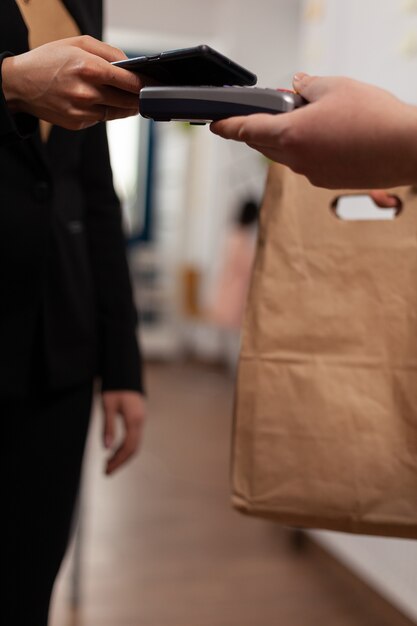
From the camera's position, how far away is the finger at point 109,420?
3.51 feet

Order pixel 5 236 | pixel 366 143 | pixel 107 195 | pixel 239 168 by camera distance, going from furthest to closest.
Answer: pixel 239 168, pixel 107 195, pixel 5 236, pixel 366 143

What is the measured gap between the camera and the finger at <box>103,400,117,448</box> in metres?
1.07

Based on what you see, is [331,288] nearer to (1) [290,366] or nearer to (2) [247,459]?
(1) [290,366]

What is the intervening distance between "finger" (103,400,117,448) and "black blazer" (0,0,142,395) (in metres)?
0.03

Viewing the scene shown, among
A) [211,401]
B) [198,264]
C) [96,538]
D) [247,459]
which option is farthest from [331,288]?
[198,264]

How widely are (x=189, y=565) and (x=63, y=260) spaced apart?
148 cm

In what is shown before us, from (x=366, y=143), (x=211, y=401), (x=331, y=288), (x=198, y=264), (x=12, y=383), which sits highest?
(x=366, y=143)

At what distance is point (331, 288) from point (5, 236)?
36 centimetres

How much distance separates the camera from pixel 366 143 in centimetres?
56

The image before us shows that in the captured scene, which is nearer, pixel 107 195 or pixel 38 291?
pixel 38 291

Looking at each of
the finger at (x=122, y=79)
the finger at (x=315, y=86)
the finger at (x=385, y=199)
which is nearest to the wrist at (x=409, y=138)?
the finger at (x=315, y=86)

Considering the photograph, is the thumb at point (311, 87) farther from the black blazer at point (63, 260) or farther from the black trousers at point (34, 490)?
the black trousers at point (34, 490)

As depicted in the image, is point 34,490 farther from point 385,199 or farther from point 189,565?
point 189,565

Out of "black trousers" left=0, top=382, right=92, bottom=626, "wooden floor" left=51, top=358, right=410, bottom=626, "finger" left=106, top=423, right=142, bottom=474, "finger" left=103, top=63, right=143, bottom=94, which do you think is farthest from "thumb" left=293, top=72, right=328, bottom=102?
"wooden floor" left=51, top=358, right=410, bottom=626
